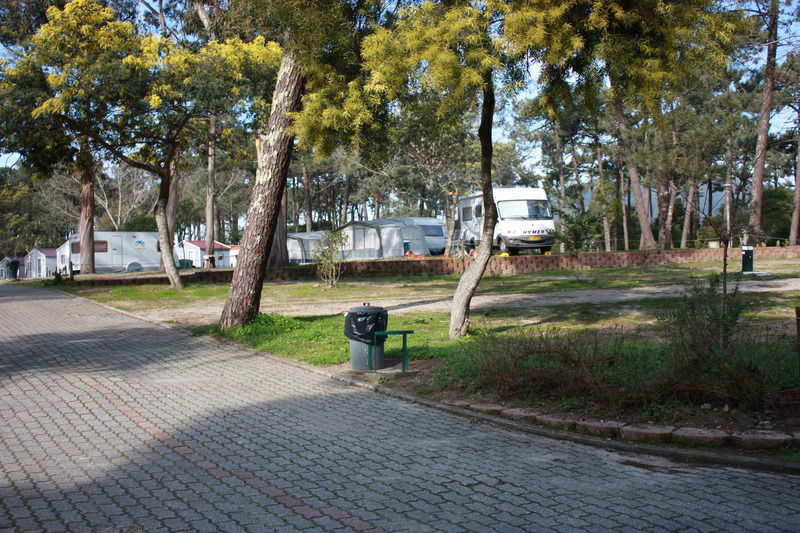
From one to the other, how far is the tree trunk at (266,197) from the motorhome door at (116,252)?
34.6m

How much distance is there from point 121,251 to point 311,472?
141ft

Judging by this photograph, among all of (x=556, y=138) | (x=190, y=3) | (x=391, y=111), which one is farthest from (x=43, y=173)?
(x=556, y=138)

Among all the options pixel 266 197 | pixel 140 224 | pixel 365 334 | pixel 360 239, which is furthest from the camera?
pixel 140 224

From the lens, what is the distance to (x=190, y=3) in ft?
92.1

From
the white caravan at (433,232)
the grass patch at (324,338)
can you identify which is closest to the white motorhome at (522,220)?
the white caravan at (433,232)

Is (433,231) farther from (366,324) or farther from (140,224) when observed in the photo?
(366,324)

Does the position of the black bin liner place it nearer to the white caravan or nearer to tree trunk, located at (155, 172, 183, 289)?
tree trunk, located at (155, 172, 183, 289)

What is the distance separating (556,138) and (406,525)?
5291 centimetres

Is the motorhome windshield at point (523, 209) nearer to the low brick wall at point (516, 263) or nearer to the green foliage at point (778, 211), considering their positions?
the low brick wall at point (516, 263)

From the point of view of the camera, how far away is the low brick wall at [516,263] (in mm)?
27484

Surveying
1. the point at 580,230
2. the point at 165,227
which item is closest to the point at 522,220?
the point at 580,230

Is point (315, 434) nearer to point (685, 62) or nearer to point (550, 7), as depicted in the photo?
point (550, 7)

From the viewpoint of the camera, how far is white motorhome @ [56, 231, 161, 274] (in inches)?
1710

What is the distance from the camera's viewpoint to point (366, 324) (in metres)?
8.98
